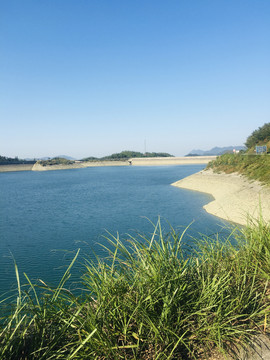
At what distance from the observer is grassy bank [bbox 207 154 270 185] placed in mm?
30630

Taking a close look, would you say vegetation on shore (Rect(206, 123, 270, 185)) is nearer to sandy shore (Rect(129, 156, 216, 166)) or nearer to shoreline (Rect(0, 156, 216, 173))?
shoreline (Rect(0, 156, 216, 173))

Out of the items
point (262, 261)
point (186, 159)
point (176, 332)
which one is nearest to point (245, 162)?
point (262, 261)

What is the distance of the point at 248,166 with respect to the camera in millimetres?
38750

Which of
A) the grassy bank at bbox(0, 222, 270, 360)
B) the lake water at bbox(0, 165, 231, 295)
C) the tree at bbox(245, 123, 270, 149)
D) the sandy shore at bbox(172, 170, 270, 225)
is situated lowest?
the lake water at bbox(0, 165, 231, 295)

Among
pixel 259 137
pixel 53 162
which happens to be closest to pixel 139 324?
pixel 259 137

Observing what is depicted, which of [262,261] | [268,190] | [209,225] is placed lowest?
[209,225]

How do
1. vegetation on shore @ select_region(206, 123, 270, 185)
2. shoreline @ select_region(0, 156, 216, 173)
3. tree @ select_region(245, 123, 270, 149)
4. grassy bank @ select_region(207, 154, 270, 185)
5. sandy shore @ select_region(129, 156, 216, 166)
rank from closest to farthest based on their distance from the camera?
grassy bank @ select_region(207, 154, 270, 185)
vegetation on shore @ select_region(206, 123, 270, 185)
tree @ select_region(245, 123, 270, 149)
shoreline @ select_region(0, 156, 216, 173)
sandy shore @ select_region(129, 156, 216, 166)

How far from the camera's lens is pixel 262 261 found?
5.63m

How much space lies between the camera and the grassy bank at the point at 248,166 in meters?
30.6

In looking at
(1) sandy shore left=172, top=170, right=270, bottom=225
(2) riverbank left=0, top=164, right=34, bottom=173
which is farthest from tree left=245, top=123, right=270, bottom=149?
(2) riverbank left=0, top=164, right=34, bottom=173

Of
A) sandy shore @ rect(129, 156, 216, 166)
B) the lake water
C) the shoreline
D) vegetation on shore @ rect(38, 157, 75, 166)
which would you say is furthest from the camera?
sandy shore @ rect(129, 156, 216, 166)

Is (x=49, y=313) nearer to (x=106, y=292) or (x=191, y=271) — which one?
(x=106, y=292)

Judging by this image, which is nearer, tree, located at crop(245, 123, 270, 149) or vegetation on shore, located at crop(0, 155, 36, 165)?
tree, located at crop(245, 123, 270, 149)

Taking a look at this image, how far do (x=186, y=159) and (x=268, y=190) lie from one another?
472 ft
